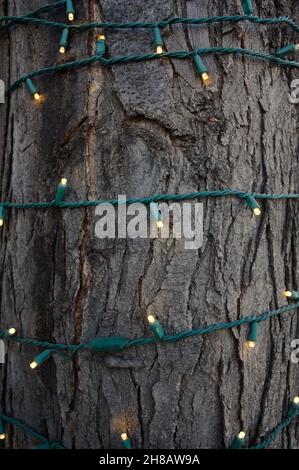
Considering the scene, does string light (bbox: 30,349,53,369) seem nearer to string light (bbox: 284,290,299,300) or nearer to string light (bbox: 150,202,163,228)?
string light (bbox: 150,202,163,228)

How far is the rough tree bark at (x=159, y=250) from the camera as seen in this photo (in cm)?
102

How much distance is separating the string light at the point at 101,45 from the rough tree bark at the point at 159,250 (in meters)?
0.02

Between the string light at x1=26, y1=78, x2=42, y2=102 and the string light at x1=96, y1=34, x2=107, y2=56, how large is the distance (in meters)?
0.20

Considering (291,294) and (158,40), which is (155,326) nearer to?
(291,294)

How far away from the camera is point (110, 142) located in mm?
1044

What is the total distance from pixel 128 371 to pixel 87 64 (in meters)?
0.80

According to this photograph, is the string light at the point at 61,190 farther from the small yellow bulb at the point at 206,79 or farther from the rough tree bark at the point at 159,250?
the small yellow bulb at the point at 206,79

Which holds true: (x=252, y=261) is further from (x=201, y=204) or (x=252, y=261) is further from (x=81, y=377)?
(x=81, y=377)

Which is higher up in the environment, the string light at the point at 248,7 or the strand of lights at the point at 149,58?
the string light at the point at 248,7

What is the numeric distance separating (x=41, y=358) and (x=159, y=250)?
0.41 meters

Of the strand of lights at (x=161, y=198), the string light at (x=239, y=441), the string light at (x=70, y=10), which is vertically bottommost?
the string light at (x=239, y=441)

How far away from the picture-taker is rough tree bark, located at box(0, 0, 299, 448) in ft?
3.36

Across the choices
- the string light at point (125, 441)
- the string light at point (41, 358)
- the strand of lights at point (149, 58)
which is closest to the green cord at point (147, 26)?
the strand of lights at point (149, 58)

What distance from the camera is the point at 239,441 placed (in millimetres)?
1019
